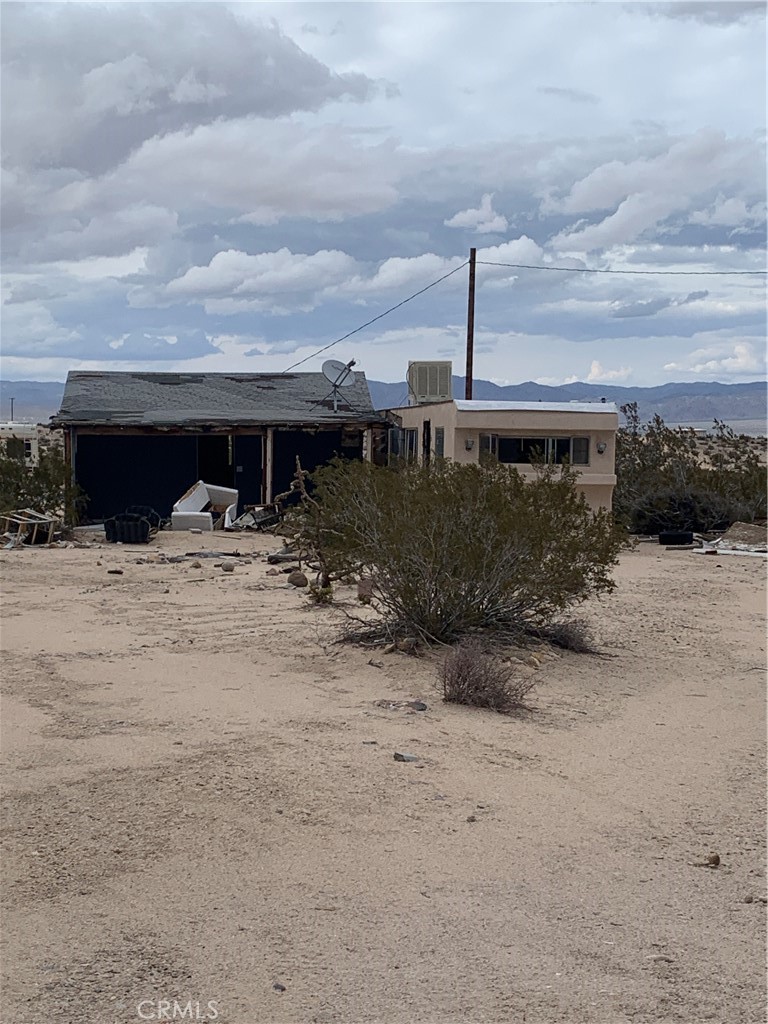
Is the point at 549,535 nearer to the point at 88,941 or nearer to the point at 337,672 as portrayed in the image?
the point at 337,672

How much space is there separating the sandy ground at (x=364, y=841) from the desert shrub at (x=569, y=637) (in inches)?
22.5

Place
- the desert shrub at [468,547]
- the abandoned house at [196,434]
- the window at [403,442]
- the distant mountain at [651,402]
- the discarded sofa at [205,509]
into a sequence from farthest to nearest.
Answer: the distant mountain at [651,402], the window at [403,442], the abandoned house at [196,434], the discarded sofa at [205,509], the desert shrub at [468,547]

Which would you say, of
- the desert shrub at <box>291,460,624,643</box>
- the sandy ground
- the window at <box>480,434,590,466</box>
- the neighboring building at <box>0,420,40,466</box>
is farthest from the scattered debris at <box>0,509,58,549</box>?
the neighboring building at <box>0,420,40,466</box>

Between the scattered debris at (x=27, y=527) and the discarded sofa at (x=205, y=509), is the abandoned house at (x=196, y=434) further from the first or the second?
the scattered debris at (x=27, y=527)

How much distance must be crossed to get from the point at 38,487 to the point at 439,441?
8.14 m

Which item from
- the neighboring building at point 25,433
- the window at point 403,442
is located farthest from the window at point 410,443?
the neighboring building at point 25,433

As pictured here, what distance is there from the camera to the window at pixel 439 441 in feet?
79.0

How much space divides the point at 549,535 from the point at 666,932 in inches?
241

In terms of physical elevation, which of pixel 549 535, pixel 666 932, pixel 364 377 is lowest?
pixel 666 932

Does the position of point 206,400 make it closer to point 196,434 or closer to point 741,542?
point 196,434

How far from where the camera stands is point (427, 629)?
33.7ft

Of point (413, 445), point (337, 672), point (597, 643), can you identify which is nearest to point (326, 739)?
point (337, 672)

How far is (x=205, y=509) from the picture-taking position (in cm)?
→ 2478

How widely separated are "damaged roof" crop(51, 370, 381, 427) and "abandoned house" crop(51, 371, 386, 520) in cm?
3
